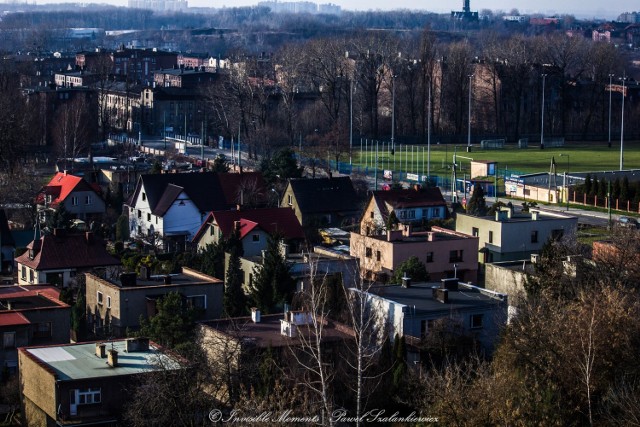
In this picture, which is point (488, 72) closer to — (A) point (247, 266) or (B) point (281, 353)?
(A) point (247, 266)

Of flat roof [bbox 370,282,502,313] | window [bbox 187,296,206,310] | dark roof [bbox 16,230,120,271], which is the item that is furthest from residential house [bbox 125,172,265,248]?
flat roof [bbox 370,282,502,313]

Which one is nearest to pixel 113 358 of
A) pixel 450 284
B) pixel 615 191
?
pixel 450 284

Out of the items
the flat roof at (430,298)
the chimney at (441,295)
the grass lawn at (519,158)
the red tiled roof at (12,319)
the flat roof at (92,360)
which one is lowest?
the grass lawn at (519,158)

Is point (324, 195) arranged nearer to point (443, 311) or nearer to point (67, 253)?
point (67, 253)

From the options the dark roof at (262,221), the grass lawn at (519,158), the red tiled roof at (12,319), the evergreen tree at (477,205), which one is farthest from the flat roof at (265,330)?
the grass lawn at (519,158)

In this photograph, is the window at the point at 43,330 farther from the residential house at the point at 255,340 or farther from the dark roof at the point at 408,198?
the dark roof at the point at 408,198

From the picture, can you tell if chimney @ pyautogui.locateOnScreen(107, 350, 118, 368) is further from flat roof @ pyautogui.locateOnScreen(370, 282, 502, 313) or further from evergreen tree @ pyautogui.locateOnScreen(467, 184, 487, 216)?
evergreen tree @ pyautogui.locateOnScreen(467, 184, 487, 216)
